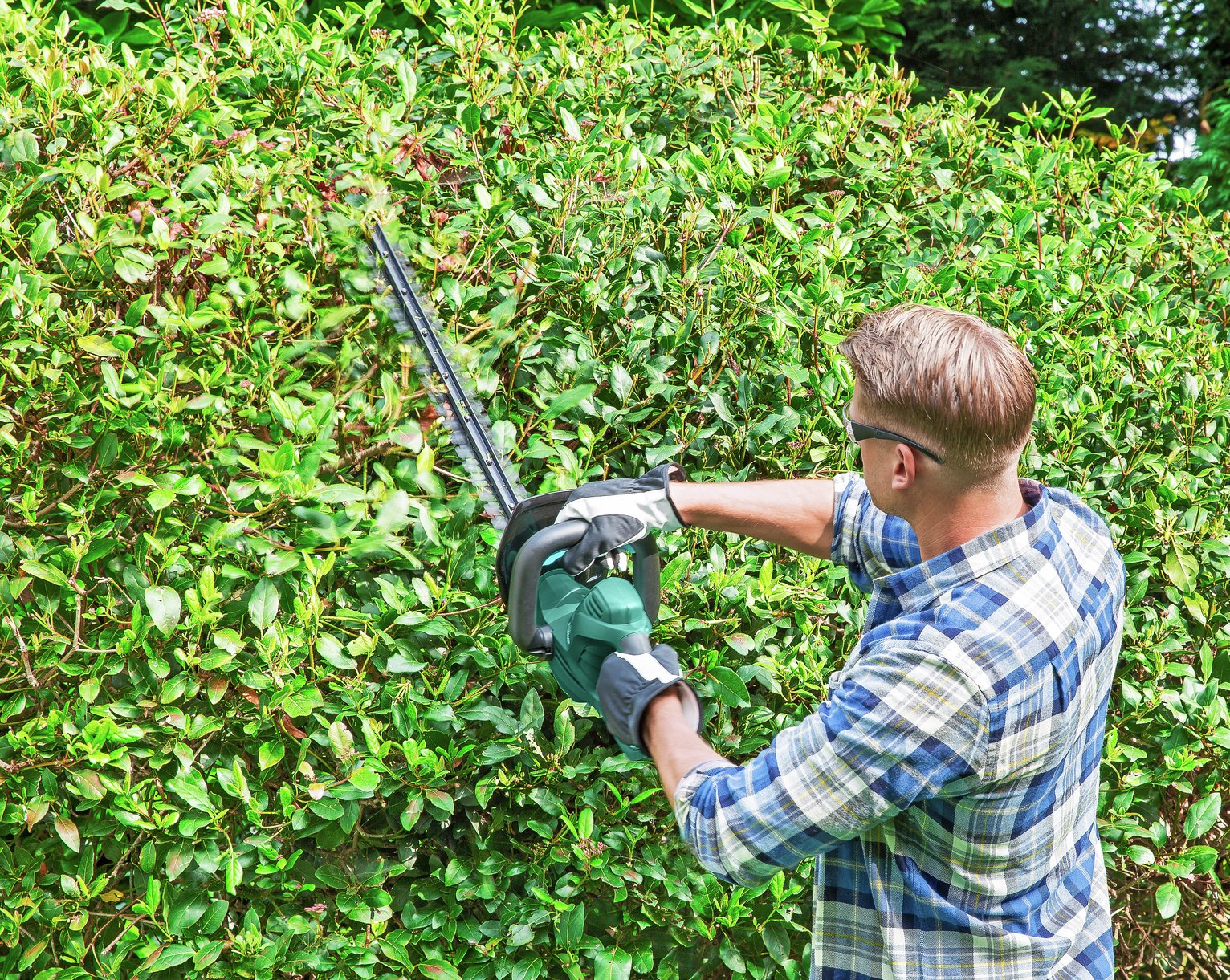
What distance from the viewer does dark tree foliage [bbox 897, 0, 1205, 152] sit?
8.25 meters

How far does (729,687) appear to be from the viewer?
7.18 ft

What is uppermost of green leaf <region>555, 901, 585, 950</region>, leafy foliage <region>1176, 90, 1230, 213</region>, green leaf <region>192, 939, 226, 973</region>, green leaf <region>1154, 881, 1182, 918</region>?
leafy foliage <region>1176, 90, 1230, 213</region>

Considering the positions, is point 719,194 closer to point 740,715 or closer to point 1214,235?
point 740,715

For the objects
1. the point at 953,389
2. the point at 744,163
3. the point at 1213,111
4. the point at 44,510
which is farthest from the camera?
the point at 1213,111

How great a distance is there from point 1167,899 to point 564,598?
1634mm

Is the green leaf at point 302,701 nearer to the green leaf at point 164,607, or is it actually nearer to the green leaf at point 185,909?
the green leaf at point 164,607

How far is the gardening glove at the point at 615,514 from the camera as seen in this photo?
6.01ft

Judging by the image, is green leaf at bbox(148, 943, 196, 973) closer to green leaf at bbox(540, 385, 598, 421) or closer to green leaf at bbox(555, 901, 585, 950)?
green leaf at bbox(555, 901, 585, 950)

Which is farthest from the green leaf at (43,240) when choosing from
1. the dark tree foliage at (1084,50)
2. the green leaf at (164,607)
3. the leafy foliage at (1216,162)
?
the dark tree foliage at (1084,50)

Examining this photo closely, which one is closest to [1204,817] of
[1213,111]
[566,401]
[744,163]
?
[566,401]

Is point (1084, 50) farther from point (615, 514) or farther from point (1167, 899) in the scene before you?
point (615, 514)

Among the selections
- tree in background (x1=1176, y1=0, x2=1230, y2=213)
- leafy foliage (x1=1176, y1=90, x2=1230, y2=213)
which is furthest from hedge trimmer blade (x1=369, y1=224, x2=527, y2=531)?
leafy foliage (x1=1176, y1=90, x2=1230, y2=213)

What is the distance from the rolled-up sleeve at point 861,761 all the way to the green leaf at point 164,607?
105 centimetres

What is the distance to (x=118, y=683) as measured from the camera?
2.07 m
